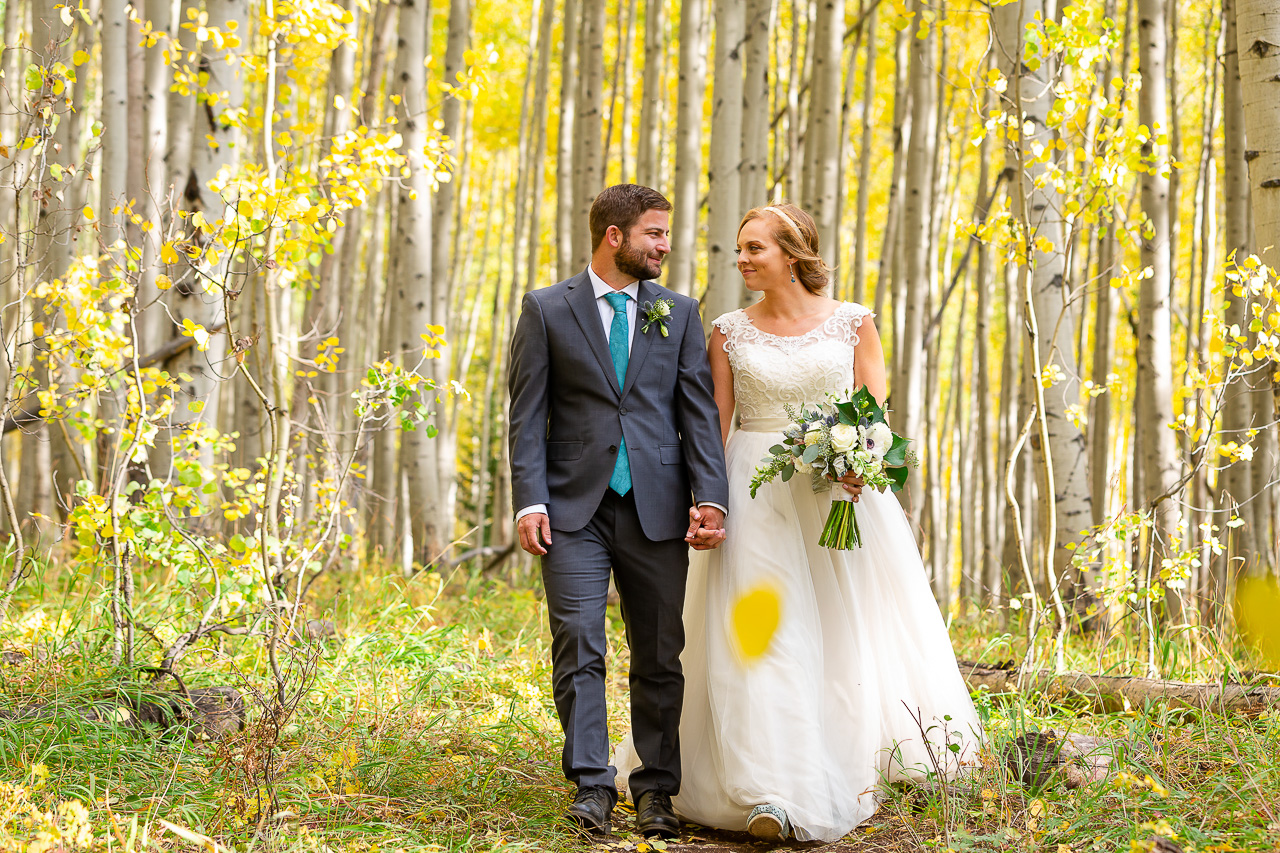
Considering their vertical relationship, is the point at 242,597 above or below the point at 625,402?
below

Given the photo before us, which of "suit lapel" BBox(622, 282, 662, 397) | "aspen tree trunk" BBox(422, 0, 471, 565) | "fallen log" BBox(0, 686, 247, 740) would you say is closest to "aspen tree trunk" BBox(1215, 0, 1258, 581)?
"suit lapel" BBox(622, 282, 662, 397)

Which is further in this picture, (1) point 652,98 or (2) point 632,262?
(1) point 652,98

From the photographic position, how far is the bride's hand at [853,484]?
3271 millimetres

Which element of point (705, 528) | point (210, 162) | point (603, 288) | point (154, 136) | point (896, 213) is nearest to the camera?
point (705, 528)

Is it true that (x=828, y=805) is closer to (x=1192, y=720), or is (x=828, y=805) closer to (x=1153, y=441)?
(x=1192, y=720)

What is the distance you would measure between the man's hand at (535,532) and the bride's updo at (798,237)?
52.1 inches

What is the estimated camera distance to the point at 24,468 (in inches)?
292

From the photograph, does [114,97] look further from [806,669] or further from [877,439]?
[806,669]

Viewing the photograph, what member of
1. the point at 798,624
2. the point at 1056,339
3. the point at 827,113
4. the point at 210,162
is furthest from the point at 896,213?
the point at 798,624

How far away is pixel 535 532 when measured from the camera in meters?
3.17

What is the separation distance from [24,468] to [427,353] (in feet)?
16.8

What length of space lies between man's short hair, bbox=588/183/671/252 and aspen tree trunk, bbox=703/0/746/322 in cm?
259

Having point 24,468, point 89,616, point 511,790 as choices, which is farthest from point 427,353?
point 24,468

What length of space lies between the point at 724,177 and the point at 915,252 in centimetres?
297
